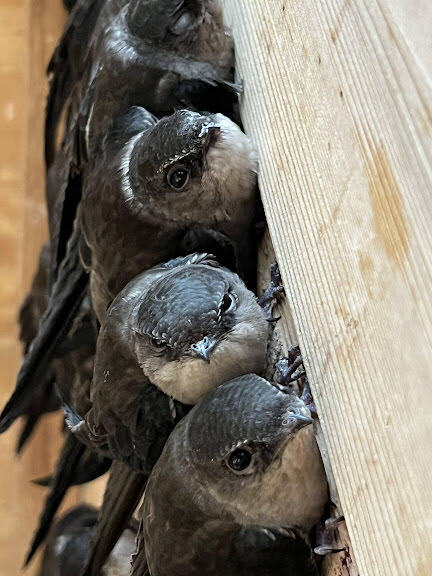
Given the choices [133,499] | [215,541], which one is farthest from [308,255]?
[133,499]

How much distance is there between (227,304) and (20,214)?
4.49 ft

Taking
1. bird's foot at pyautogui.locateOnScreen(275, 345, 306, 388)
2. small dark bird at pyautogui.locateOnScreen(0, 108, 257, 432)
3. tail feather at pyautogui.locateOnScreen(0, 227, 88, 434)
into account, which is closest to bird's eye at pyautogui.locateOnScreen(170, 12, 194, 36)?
small dark bird at pyautogui.locateOnScreen(0, 108, 257, 432)

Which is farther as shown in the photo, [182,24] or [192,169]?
[182,24]

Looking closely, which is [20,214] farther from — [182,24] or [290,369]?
[290,369]

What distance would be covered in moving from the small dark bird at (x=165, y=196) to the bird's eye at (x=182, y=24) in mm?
134

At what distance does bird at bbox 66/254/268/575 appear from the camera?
1010 millimetres

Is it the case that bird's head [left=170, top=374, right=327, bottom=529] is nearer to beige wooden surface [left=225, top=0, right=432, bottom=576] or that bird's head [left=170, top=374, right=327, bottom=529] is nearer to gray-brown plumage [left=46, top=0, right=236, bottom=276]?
beige wooden surface [left=225, top=0, right=432, bottom=576]

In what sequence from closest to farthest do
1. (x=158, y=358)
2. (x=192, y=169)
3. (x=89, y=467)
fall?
(x=158, y=358)
(x=192, y=169)
(x=89, y=467)

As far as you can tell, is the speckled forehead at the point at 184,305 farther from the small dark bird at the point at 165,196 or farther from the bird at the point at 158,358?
the small dark bird at the point at 165,196

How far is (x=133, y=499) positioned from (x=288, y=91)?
651 mm

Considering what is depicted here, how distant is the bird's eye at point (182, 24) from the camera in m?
1.29

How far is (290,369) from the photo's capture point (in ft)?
2.86

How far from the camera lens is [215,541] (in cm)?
90

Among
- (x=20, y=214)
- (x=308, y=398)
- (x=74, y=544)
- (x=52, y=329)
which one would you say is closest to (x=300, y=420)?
(x=308, y=398)
